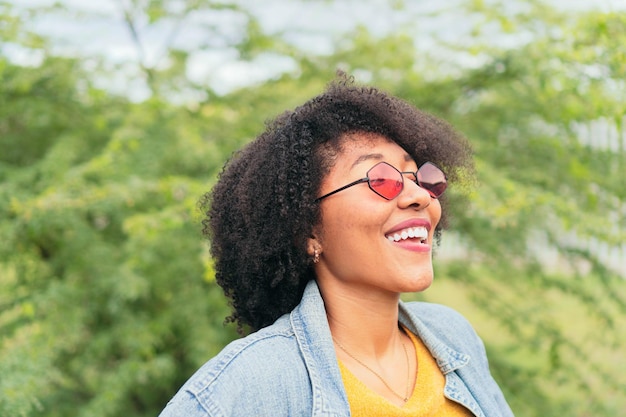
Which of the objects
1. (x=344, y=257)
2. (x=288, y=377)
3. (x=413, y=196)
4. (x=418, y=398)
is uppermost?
(x=413, y=196)

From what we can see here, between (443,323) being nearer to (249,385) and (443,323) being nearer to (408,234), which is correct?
(408,234)

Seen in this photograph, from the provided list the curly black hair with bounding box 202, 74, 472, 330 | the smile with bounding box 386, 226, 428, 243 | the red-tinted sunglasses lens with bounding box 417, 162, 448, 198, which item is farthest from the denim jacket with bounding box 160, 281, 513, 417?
the red-tinted sunglasses lens with bounding box 417, 162, 448, 198

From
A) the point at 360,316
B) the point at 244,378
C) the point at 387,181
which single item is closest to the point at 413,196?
the point at 387,181

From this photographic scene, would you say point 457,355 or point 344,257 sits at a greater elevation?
point 344,257

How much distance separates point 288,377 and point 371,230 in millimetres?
402

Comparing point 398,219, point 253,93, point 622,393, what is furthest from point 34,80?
point 622,393

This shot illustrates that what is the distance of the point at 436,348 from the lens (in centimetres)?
190

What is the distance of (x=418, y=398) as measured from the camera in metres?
1.74

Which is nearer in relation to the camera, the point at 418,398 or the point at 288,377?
the point at 288,377

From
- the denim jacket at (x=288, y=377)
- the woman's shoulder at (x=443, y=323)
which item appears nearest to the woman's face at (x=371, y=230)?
the denim jacket at (x=288, y=377)

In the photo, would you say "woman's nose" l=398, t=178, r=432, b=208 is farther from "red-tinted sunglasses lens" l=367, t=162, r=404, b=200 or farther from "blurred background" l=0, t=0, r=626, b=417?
"blurred background" l=0, t=0, r=626, b=417

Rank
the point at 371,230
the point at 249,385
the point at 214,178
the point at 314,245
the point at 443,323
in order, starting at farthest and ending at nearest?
the point at 214,178
the point at 443,323
the point at 314,245
the point at 371,230
the point at 249,385

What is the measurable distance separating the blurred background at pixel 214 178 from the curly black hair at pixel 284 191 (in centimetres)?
117

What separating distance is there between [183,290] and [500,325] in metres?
1.82
